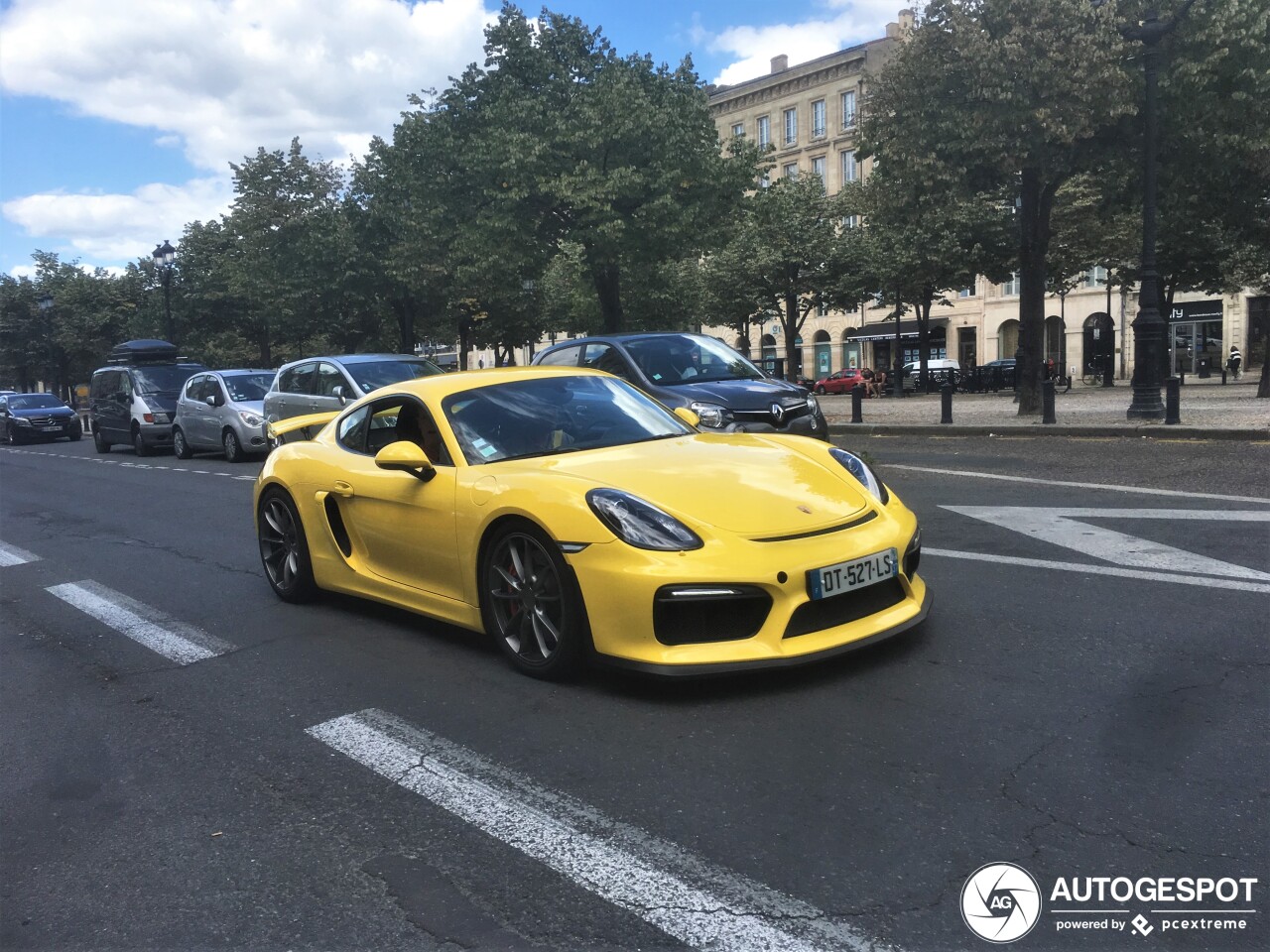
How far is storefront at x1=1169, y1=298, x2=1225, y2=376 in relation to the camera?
49803 millimetres

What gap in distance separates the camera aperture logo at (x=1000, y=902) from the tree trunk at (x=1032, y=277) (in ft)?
57.2

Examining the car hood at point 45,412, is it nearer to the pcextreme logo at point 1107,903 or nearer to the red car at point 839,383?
the red car at point 839,383

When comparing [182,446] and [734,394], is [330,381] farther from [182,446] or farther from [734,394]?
[182,446]

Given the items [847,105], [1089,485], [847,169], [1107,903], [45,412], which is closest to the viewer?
[1107,903]

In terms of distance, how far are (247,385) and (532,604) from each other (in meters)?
16.2

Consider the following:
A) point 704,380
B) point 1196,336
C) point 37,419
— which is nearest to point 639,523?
point 704,380

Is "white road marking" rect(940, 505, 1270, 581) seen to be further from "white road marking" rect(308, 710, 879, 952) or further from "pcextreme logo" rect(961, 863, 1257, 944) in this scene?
"white road marking" rect(308, 710, 879, 952)

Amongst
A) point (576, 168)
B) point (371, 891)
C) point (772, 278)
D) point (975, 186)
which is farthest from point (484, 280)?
point (371, 891)

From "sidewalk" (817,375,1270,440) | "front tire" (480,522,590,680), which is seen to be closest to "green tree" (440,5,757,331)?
"sidewalk" (817,375,1270,440)

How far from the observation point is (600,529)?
424 centimetres

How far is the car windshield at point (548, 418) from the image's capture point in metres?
5.18

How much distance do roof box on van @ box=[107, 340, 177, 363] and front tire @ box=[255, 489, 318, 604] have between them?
1126 inches

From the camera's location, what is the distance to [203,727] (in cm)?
437

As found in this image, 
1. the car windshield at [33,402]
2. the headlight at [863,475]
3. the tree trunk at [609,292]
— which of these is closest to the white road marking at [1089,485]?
the headlight at [863,475]
